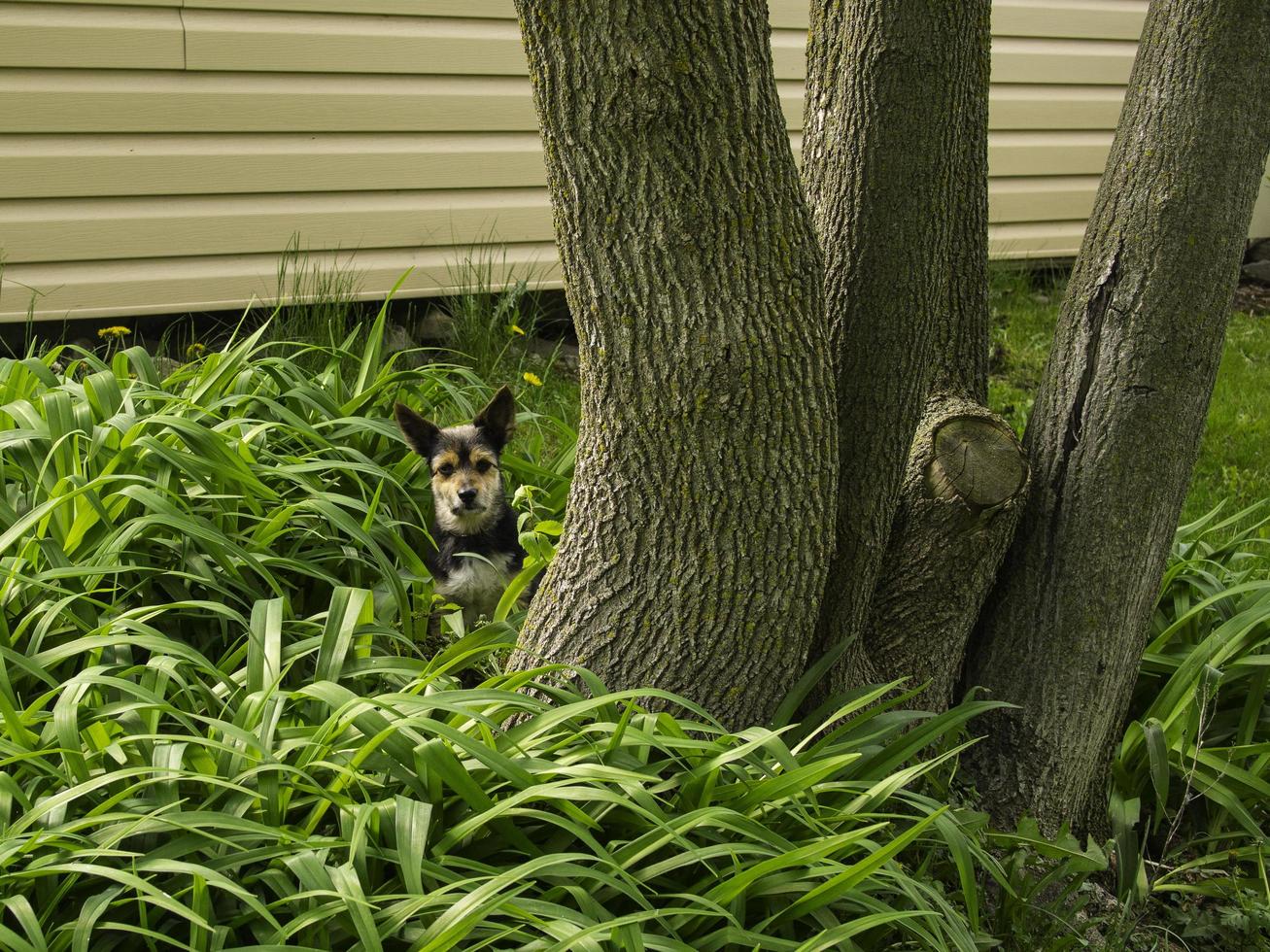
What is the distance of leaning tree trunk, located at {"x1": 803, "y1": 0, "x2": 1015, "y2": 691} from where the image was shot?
304 cm

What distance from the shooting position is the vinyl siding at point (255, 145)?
6.02m

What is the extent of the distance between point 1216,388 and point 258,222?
5.21 metres

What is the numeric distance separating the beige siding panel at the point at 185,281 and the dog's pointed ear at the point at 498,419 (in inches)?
88.2

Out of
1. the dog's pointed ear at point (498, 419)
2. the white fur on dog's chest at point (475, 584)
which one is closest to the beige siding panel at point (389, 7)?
the dog's pointed ear at point (498, 419)

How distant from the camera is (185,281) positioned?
253 inches

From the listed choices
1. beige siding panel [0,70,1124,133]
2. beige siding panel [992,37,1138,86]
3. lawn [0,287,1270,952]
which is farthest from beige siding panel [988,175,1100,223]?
lawn [0,287,1270,952]

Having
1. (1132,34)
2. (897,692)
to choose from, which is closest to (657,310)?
(897,692)

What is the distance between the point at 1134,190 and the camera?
3.21 metres

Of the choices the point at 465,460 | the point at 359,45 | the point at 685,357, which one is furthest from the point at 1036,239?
the point at 685,357

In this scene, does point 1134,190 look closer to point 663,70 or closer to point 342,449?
point 663,70

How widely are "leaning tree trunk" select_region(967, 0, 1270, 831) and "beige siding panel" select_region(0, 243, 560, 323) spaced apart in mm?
3984

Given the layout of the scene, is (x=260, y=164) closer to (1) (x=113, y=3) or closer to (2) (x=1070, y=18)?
(1) (x=113, y=3)

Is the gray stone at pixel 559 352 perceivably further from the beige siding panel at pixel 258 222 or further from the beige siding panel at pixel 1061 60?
the beige siding panel at pixel 1061 60

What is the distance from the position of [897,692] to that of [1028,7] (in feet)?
20.8
